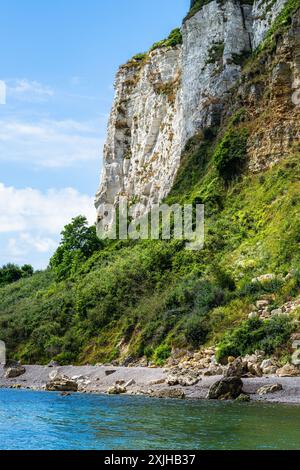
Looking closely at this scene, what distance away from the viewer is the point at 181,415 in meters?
Result: 19.9

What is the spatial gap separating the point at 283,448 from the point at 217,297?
22249 millimetres

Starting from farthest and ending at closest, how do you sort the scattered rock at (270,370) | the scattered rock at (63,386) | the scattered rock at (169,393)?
the scattered rock at (63,386) < the scattered rock at (270,370) < the scattered rock at (169,393)

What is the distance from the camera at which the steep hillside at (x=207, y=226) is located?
3572 centimetres

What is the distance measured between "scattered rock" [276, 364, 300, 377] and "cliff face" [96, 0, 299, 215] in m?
24.2

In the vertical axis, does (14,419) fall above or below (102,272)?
below

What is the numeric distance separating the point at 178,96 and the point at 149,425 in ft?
175

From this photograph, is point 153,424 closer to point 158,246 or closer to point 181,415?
point 181,415

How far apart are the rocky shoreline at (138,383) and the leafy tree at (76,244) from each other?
2134 cm

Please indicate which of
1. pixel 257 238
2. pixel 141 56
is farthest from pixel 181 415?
pixel 141 56

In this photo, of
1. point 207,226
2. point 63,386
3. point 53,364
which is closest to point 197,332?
point 63,386

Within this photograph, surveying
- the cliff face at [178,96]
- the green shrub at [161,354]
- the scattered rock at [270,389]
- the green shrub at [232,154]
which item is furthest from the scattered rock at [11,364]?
the scattered rock at [270,389]

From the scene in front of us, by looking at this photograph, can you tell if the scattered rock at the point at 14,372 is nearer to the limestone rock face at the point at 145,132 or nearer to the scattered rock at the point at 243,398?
the scattered rock at the point at 243,398

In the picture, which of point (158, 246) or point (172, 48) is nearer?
point (158, 246)

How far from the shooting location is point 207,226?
1887 inches
